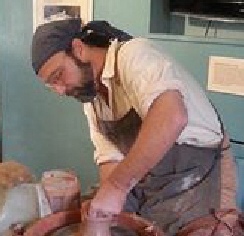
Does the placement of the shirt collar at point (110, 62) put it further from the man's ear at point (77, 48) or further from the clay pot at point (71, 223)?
the clay pot at point (71, 223)

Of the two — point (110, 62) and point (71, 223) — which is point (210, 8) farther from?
point (71, 223)

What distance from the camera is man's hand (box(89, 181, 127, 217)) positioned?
1.05 m

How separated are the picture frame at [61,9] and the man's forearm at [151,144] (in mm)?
1205

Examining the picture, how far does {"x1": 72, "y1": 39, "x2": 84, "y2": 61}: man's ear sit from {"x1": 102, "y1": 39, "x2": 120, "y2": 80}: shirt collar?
0.22 ft

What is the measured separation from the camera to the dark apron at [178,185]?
1344 millimetres

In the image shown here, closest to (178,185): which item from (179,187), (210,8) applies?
(179,187)

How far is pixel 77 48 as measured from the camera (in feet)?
4.31

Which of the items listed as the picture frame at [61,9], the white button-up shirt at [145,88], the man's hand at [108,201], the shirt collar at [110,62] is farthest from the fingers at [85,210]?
the picture frame at [61,9]

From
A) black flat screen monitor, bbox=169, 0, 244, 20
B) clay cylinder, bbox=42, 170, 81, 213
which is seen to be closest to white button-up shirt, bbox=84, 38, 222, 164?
clay cylinder, bbox=42, 170, 81, 213

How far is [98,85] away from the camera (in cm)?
138

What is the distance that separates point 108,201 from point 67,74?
384 mm

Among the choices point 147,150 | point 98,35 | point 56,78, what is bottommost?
point 147,150

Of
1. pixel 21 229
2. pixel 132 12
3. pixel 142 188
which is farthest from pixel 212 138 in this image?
pixel 132 12

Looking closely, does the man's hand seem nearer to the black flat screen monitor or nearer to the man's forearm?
the man's forearm
